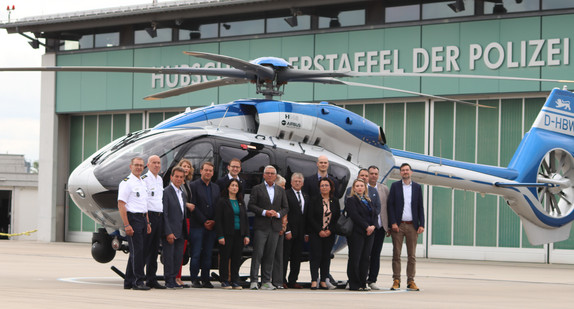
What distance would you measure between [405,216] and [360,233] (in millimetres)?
814

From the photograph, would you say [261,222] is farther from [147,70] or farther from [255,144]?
[147,70]

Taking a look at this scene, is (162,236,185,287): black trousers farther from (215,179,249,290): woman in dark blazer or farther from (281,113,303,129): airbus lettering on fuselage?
(281,113,303,129): airbus lettering on fuselage

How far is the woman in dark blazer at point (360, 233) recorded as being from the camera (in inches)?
533

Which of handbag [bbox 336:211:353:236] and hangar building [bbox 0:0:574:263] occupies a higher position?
hangar building [bbox 0:0:574:263]

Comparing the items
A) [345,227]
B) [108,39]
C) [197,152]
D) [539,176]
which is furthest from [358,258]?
[108,39]

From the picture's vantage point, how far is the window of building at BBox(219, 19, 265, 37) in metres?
30.7

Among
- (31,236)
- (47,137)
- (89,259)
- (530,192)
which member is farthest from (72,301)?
(31,236)

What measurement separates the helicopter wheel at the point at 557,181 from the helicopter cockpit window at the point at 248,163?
7.24 metres

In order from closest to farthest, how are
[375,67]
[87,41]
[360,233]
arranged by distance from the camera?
1. [360,233]
2. [375,67]
3. [87,41]

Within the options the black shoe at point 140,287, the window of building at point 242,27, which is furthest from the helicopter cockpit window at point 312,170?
the window of building at point 242,27

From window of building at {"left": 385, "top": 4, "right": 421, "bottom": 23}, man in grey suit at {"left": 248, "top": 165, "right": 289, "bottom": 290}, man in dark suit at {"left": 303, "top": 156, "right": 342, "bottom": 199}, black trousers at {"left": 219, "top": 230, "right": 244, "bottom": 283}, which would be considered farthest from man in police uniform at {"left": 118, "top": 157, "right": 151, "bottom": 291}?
window of building at {"left": 385, "top": 4, "right": 421, "bottom": 23}

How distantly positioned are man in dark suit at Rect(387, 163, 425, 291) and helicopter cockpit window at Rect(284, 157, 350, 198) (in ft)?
3.66

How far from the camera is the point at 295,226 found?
13.6m

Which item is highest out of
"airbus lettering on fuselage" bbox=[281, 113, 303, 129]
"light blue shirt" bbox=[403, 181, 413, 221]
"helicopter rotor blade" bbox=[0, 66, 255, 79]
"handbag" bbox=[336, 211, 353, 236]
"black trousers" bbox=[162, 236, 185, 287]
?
"helicopter rotor blade" bbox=[0, 66, 255, 79]
